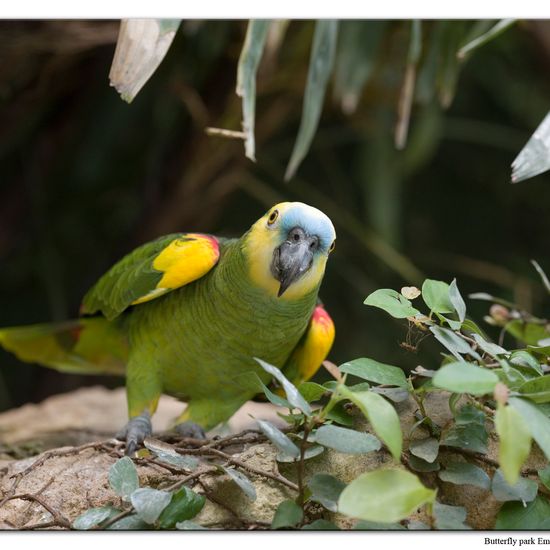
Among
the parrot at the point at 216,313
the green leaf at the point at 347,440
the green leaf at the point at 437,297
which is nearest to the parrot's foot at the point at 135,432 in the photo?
the parrot at the point at 216,313

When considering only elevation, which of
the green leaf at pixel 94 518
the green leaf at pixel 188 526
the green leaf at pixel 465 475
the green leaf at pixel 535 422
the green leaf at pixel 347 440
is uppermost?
the green leaf at pixel 535 422

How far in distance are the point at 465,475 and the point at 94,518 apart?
1.67ft

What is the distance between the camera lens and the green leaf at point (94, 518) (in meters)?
1.04

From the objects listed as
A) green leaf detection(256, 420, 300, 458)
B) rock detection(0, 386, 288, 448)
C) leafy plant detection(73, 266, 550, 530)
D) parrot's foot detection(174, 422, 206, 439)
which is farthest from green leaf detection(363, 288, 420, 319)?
rock detection(0, 386, 288, 448)

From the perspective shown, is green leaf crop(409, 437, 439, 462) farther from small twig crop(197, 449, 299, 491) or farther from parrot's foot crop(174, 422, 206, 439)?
parrot's foot crop(174, 422, 206, 439)

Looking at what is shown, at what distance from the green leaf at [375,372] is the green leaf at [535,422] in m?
0.21

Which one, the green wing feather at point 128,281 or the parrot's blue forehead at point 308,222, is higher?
the parrot's blue forehead at point 308,222

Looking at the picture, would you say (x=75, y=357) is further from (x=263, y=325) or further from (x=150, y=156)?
(x=150, y=156)

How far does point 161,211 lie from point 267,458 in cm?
154

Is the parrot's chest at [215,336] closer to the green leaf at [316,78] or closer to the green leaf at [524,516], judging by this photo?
the green leaf at [316,78]

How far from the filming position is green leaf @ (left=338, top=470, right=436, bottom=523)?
0.84 meters

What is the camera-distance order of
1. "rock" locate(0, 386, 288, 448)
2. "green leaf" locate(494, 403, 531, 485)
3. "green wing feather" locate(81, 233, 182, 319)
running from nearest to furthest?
"green leaf" locate(494, 403, 531, 485) → "green wing feather" locate(81, 233, 182, 319) → "rock" locate(0, 386, 288, 448)

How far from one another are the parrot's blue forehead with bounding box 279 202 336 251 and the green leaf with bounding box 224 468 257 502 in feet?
1.25
